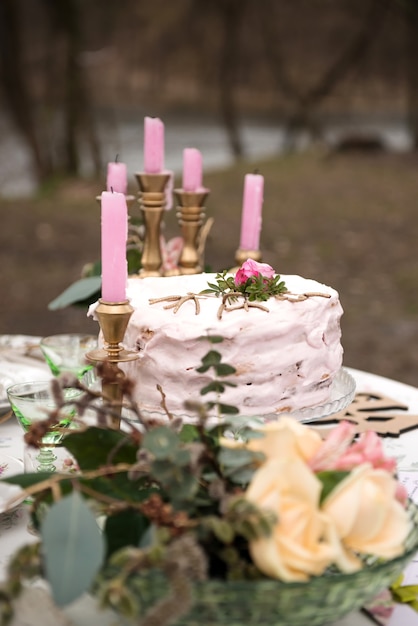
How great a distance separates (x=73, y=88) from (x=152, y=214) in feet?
25.1

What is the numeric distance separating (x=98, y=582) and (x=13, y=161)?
31.6ft

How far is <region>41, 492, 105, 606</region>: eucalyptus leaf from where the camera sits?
67cm

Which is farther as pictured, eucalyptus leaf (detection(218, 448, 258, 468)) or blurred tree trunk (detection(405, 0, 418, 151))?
blurred tree trunk (detection(405, 0, 418, 151))

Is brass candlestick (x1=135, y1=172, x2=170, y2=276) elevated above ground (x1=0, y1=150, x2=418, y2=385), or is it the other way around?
brass candlestick (x1=135, y1=172, x2=170, y2=276)

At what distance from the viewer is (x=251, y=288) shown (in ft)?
4.36

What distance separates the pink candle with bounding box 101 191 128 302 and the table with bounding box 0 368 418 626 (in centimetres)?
32

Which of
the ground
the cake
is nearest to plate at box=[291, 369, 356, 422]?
the cake

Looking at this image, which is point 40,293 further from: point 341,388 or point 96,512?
point 96,512

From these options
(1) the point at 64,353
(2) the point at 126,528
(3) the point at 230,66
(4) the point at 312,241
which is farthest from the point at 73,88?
(2) the point at 126,528

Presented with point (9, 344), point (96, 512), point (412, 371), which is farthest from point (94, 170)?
point (96, 512)

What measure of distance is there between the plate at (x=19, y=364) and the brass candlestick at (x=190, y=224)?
1.19 ft

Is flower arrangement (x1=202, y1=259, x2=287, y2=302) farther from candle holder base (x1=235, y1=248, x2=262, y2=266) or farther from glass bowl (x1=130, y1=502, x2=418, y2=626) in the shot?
glass bowl (x1=130, y1=502, x2=418, y2=626)

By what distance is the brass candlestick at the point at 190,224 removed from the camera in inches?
69.6

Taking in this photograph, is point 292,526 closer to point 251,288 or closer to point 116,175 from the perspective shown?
point 251,288
